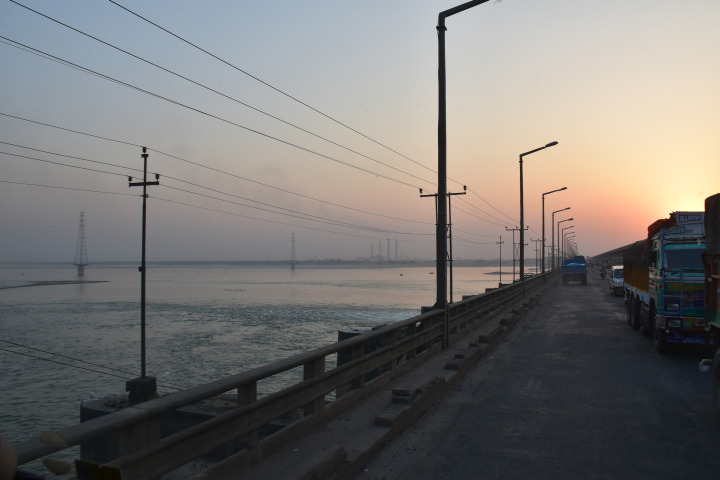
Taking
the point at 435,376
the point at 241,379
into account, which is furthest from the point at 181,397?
the point at 435,376

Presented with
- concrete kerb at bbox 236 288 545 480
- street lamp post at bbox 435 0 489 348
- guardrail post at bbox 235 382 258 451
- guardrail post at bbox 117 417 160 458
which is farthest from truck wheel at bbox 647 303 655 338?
guardrail post at bbox 117 417 160 458

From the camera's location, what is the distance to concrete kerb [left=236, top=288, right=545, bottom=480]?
5.05m

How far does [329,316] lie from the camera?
4122cm

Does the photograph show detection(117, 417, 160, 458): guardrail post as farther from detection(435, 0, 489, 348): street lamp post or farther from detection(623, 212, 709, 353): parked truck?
detection(623, 212, 709, 353): parked truck

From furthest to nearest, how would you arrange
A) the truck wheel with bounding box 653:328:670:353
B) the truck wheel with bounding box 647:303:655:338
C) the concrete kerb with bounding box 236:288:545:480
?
1. the truck wheel with bounding box 647:303:655:338
2. the truck wheel with bounding box 653:328:670:353
3. the concrete kerb with bounding box 236:288:545:480

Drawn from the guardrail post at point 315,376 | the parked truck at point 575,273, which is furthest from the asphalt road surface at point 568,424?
the parked truck at point 575,273

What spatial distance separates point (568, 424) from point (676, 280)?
23.9ft

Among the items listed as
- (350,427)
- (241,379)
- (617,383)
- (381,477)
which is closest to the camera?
(241,379)

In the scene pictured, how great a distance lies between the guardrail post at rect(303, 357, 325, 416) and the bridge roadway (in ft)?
0.81

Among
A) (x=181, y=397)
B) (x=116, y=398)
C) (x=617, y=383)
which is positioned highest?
(x=181, y=397)

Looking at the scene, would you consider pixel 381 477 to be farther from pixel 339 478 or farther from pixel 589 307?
pixel 589 307

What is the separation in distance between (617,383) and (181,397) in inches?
336

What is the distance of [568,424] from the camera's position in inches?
292

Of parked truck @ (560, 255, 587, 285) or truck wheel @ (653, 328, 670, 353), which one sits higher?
parked truck @ (560, 255, 587, 285)
